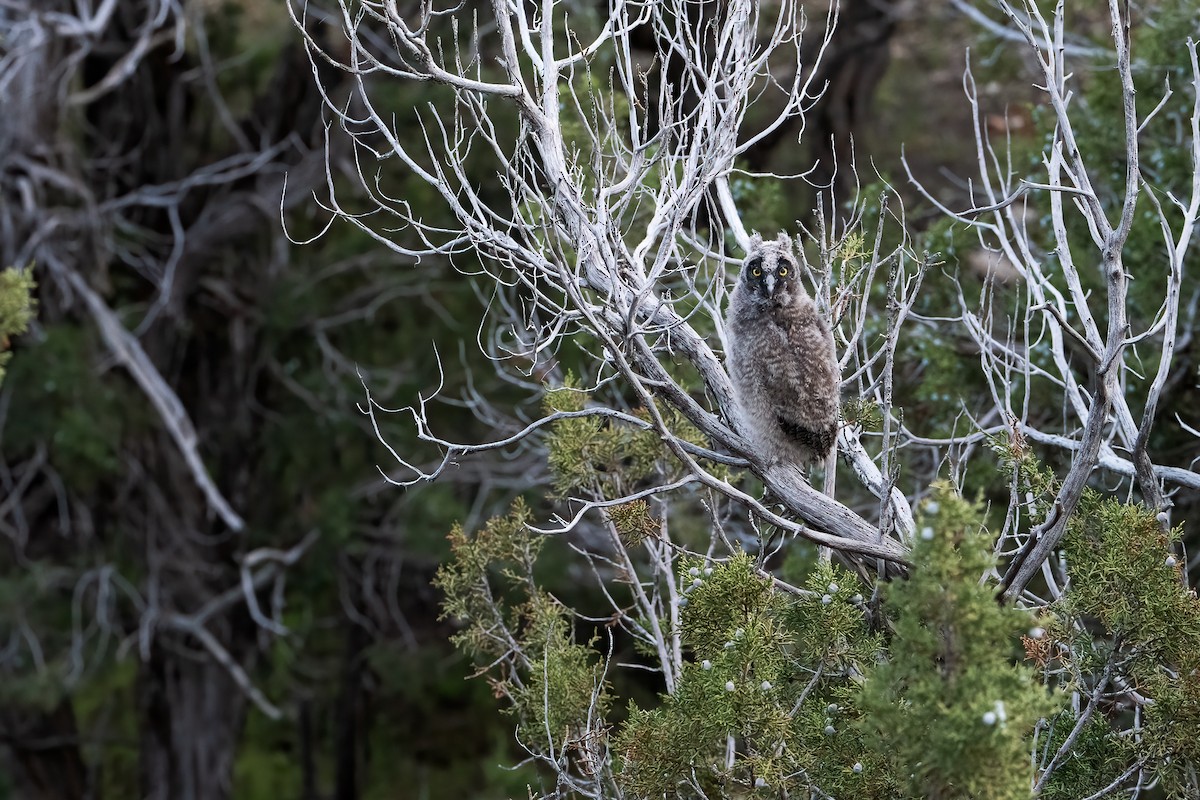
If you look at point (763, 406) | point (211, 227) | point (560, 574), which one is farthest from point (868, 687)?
point (211, 227)

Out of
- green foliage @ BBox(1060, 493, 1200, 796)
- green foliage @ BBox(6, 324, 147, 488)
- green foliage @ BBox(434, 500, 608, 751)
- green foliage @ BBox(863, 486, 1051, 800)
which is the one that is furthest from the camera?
green foliage @ BBox(6, 324, 147, 488)

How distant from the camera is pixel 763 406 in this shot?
12.2 ft

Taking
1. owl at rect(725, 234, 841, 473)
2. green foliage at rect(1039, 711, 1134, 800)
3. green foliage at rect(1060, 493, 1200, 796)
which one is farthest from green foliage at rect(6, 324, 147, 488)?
green foliage at rect(1060, 493, 1200, 796)

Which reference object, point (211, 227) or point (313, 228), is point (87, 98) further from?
point (313, 228)

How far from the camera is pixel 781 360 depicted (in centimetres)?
377

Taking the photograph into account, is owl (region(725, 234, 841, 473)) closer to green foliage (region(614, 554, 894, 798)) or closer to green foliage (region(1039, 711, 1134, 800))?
green foliage (region(614, 554, 894, 798))

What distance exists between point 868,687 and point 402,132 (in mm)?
6518

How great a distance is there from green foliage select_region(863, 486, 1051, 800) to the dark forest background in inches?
212

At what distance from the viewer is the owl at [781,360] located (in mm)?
3670

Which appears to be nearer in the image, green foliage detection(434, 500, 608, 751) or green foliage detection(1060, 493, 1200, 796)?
green foliage detection(1060, 493, 1200, 796)

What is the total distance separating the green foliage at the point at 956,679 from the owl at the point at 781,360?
1.03 m

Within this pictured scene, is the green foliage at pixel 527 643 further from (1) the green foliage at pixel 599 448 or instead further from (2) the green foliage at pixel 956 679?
(2) the green foliage at pixel 956 679

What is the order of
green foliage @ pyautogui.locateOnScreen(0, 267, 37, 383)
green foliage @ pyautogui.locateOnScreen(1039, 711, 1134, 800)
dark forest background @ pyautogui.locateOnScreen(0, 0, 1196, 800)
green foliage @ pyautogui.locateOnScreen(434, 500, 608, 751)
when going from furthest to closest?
dark forest background @ pyautogui.locateOnScreen(0, 0, 1196, 800), green foliage @ pyautogui.locateOnScreen(0, 267, 37, 383), green foliage @ pyautogui.locateOnScreen(434, 500, 608, 751), green foliage @ pyautogui.locateOnScreen(1039, 711, 1134, 800)

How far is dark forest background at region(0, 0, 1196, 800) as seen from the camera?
7.93 m
